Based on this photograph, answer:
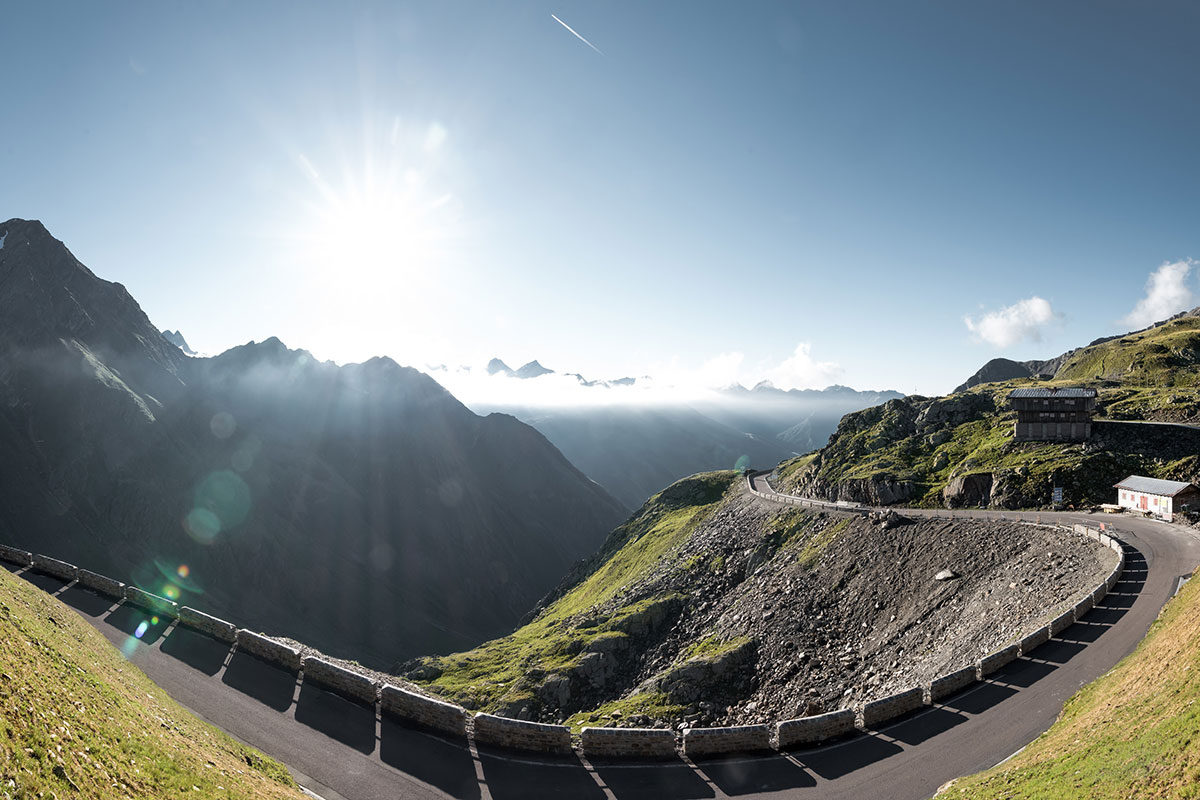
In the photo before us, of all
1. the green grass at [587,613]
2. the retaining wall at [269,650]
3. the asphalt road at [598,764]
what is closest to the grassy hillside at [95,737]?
the asphalt road at [598,764]

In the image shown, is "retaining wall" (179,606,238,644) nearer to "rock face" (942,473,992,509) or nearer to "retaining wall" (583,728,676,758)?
"retaining wall" (583,728,676,758)

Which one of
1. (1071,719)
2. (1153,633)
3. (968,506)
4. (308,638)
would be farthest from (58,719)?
(308,638)

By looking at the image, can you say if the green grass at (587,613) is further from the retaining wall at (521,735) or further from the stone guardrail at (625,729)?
the retaining wall at (521,735)

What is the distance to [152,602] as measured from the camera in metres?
40.3

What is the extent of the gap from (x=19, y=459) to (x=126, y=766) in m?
254

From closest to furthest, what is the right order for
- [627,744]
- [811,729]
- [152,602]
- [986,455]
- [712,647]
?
1. [627,744]
2. [811,729]
3. [152,602]
4. [712,647]
5. [986,455]

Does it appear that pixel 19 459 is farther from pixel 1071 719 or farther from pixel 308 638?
pixel 1071 719

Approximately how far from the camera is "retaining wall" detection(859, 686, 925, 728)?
2752 cm

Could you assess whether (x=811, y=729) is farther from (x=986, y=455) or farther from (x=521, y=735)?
(x=986, y=455)

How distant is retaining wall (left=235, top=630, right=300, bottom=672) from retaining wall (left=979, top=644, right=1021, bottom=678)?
37.2m

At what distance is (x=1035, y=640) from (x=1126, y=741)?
58.6 feet

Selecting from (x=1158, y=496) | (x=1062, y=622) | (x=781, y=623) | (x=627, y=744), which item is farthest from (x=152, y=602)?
(x=1158, y=496)

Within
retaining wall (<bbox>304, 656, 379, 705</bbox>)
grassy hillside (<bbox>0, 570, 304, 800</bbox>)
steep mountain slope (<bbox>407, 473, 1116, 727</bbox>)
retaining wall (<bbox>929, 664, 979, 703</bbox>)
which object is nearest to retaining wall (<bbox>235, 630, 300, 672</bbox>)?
retaining wall (<bbox>304, 656, 379, 705</bbox>)

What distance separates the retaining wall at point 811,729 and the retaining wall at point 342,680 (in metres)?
19.2
